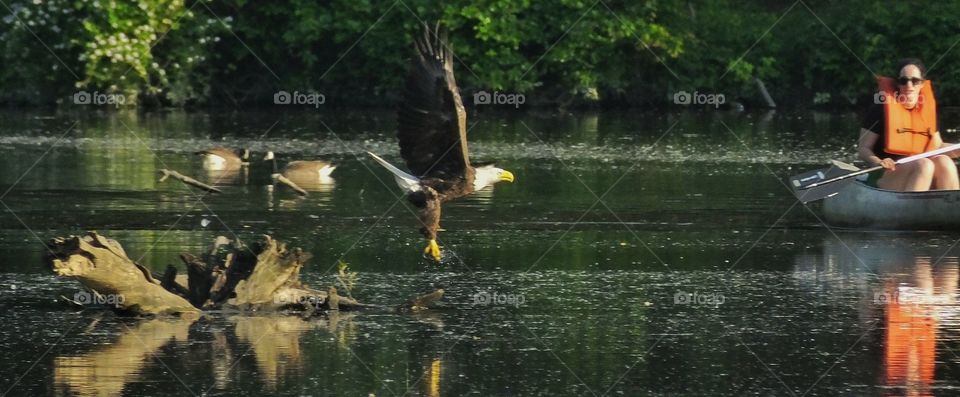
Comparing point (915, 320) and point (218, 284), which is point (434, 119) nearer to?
point (218, 284)

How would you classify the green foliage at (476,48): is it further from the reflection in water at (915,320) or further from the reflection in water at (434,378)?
the reflection in water at (434,378)

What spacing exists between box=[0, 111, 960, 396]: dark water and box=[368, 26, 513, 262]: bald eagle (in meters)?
0.52

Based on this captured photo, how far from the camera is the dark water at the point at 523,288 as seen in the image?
29.9ft

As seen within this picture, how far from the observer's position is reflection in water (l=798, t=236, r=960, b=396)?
9.27m

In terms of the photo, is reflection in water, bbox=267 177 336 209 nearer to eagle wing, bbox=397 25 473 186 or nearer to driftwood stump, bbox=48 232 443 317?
eagle wing, bbox=397 25 473 186

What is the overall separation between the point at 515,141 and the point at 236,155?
18.8ft

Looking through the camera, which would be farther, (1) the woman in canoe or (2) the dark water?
(1) the woman in canoe

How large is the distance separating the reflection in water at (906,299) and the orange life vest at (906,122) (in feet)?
3.01

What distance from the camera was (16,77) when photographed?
3388 centimetres

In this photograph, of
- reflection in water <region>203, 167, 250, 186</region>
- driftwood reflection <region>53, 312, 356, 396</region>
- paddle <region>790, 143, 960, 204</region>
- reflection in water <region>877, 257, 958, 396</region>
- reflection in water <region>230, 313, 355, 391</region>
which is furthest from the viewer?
reflection in water <region>203, 167, 250, 186</region>

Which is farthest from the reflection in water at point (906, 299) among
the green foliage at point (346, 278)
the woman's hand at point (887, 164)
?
the green foliage at point (346, 278)

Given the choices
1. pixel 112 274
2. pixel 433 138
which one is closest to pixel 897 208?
pixel 433 138

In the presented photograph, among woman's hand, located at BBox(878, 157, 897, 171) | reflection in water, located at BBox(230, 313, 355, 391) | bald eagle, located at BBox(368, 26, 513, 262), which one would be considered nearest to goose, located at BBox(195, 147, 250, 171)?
bald eagle, located at BBox(368, 26, 513, 262)

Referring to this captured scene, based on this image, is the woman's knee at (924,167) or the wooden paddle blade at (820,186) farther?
the wooden paddle blade at (820,186)
